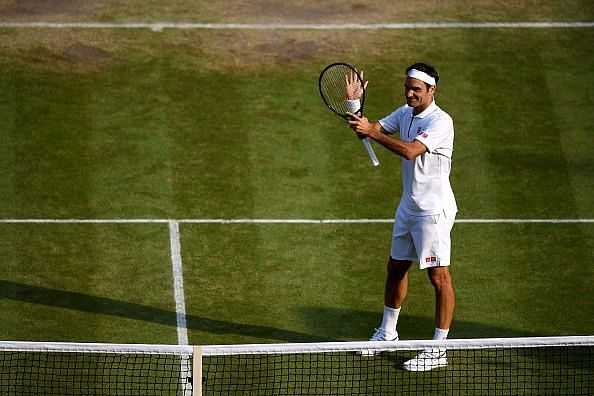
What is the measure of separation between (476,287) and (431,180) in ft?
6.95

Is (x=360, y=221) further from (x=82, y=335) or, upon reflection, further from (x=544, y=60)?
(x=544, y=60)

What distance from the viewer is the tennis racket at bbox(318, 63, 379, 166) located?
1103 cm

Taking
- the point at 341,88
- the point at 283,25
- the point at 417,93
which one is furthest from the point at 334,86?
the point at 283,25

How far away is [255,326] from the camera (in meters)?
12.1

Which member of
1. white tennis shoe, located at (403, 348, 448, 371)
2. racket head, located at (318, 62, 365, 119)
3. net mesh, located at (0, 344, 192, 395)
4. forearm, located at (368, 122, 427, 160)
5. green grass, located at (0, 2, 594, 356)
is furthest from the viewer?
green grass, located at (0, 2, 594, 356)

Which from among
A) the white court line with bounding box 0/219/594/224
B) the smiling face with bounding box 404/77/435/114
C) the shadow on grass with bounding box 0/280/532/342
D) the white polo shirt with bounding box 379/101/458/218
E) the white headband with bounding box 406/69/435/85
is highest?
the white headband with bounding box 406/69/435/85

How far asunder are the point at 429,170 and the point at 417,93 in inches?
26.4

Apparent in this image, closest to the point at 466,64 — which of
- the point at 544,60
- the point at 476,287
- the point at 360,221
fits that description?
the point at 544,60

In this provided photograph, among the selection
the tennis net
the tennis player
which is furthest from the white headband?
the tennis net

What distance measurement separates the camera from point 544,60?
17.4m

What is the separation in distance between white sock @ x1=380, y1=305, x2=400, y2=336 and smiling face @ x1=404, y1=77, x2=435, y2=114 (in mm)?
1879

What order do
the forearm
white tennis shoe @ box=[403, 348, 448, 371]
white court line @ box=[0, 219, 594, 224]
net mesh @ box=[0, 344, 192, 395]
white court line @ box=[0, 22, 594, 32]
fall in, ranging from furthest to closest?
white court line @ box=[0, 22, 594, 32] < white court line @ box=[0, 219, 594, 224] < white tennis shoe @ box=[403, 348, 448, 371] < net mesh @ box=[0, 344, 192, 395] < the forearm

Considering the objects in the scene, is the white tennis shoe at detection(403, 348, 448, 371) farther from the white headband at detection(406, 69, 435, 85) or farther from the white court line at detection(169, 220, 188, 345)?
the white headband at detection(406, 69, 435, 85)

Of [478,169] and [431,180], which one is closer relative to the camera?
[431,180]
